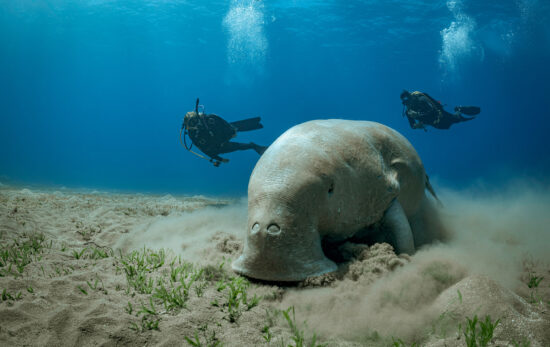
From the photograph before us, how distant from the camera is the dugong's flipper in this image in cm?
348

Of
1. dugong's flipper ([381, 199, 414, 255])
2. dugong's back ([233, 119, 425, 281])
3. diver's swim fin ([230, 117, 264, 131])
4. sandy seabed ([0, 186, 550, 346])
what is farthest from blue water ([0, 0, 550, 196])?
dugong's flipper ([381, 199, 414, 255])

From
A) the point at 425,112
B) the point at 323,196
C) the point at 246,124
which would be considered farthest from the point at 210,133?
the point at 323,196

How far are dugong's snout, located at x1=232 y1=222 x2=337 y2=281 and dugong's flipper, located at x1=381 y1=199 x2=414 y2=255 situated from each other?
117cm

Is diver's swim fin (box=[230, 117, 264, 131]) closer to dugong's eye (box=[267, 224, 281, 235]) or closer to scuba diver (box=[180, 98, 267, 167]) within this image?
scuba diver (box=[180, 98, 267, 167])

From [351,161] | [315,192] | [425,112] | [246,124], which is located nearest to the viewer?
[315,192]

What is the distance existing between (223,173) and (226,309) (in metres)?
107

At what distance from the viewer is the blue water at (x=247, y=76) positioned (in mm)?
34062

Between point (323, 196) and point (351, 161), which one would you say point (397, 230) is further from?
point (323, 196)

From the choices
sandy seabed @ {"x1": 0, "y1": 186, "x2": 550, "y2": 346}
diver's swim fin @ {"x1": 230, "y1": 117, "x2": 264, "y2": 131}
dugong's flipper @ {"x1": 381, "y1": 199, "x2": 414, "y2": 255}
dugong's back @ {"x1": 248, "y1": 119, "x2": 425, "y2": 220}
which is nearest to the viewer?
sandy seabed @ {"x1": 0, "y1": 186, "x2": 550, "y2": 346}

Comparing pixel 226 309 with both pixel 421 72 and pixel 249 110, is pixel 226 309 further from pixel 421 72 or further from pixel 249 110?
pixel 249 110

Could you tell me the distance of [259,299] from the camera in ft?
8.07

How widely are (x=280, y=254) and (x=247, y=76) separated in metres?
93.9

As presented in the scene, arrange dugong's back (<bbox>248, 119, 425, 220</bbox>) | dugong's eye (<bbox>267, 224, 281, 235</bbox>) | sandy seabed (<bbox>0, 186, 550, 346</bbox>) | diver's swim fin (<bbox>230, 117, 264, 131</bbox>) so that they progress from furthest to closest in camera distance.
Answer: diver's swim fin (<bbox>230, 117, 264, 131</bbox>) < dugong's back (<bbox>248, 119, 425, 220</bbox>) < dugong's eye (<bbox>267, 224, 281, 235</bbox>) < sandy seabed (<bbox>0, 186, 550, 346</bbox>)

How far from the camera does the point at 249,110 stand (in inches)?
4956
